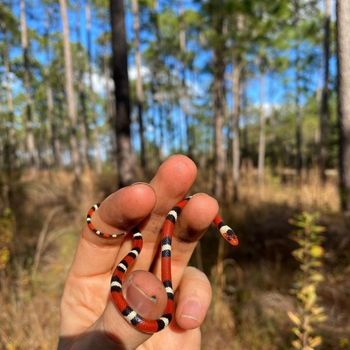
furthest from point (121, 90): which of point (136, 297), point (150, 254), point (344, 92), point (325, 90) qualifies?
point (325, 90)

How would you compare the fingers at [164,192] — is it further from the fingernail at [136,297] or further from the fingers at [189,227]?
the fingernail at [136,297]

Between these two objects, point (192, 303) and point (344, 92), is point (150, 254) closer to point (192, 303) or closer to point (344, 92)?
point (192, 303)

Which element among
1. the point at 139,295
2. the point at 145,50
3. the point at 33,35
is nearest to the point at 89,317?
the point at 139,295

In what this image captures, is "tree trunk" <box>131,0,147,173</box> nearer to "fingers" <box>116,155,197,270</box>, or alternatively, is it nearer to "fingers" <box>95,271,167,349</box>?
"fingers" <box>116,155,197,270</box>

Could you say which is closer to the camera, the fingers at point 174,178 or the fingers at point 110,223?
the fingers at point 110,223

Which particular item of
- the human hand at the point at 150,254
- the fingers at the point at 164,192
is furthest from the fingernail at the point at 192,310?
the fingers at the point at 164,192

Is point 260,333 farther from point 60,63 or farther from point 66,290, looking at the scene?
point 60,63

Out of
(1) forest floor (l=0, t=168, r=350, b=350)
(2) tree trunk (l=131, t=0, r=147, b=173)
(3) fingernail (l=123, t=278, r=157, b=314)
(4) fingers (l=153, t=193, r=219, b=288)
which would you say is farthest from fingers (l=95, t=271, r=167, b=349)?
(2) tree trunk (l=131, t=0, r=147, b=173)
